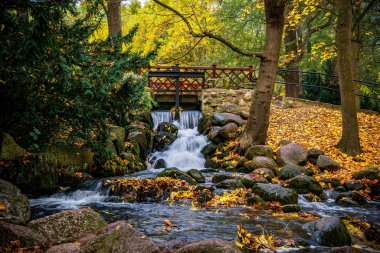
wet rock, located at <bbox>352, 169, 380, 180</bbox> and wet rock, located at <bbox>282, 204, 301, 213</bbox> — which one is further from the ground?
wet rock, located at <bbox>352, 169, 380, 180</bbox>

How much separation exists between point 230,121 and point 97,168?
20.5ft

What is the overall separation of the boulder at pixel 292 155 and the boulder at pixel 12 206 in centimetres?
735

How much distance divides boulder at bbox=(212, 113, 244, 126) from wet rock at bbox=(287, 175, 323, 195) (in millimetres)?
5606

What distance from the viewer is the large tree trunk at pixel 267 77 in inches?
423

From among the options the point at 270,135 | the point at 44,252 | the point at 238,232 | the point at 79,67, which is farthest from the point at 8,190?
the point at 270,135

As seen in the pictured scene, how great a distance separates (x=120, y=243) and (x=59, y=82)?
286cm

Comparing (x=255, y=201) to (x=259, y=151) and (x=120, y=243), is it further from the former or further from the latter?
(x=120, y=243)

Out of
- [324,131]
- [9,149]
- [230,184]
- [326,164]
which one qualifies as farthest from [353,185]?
[9,149]

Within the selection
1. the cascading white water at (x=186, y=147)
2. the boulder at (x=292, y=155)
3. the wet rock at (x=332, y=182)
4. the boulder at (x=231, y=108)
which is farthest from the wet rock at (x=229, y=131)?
the wet rock at (x=332, y=182)

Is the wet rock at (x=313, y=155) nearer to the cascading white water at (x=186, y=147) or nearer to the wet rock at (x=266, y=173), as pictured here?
the wet rock at (x=266, y=173)

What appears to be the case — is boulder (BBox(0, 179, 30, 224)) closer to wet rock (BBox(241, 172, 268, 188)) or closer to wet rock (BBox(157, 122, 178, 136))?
wet rock (BBox(241, 172, 268, 188))

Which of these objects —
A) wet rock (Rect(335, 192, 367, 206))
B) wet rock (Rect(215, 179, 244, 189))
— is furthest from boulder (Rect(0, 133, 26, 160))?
wet rock (Rect(335, 192, 367, 206))

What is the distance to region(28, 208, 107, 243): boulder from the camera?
14.9 ft

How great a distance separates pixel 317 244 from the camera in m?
5.05
